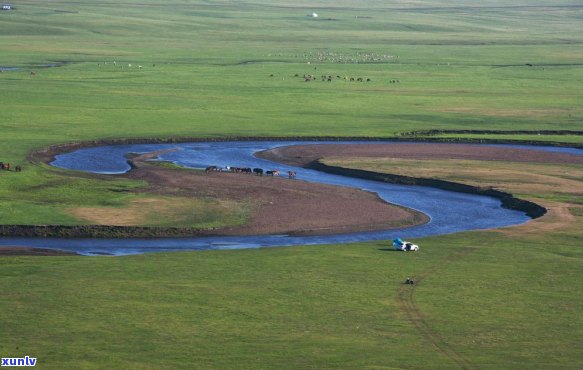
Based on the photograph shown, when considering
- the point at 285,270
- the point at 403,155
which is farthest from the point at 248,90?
the point at 285,270

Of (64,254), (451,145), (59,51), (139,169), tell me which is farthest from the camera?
(59,51)

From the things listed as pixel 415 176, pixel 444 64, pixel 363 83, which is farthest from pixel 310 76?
pixel 415 176

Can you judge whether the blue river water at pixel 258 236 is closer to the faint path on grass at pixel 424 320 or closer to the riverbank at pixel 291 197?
the riverbank at pixel 291 197

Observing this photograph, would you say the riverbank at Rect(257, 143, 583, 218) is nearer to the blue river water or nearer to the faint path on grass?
the blue river water

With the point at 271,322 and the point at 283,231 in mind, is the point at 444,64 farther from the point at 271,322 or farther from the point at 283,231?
the point at 271,322

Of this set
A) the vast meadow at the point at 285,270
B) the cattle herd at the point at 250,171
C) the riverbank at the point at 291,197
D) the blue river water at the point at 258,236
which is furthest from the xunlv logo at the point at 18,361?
the cattle herd at the point at 250,171

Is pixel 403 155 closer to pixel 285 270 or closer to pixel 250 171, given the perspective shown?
pixel 250 171
